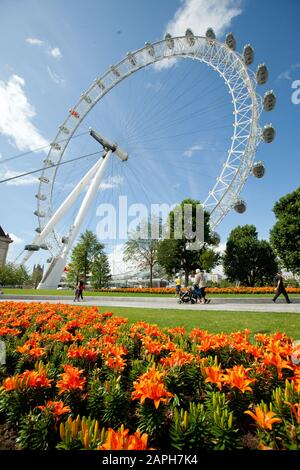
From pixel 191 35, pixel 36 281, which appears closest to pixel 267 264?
pixel 191 35

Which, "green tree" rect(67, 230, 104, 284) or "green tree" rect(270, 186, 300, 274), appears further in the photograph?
"green tree" rect(67, 230, 104, 284)

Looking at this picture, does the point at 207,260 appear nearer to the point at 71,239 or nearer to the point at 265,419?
the point at 71,239

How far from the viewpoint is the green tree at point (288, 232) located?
124 ft

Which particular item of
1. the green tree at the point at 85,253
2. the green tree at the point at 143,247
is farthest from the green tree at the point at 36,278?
the green tree at the point at 143,247

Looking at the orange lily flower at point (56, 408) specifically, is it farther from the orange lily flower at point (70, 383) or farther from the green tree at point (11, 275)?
the green tree at point (11, 275)

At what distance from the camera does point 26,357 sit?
3928 millimetres

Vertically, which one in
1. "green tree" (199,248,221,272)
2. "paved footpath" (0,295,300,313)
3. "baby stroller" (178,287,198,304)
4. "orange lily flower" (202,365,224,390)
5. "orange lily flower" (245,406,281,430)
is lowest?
"paved footpath" (0,295,300,313)

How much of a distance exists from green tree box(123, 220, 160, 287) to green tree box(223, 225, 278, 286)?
20.2 metres

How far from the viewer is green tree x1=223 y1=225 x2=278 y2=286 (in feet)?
188

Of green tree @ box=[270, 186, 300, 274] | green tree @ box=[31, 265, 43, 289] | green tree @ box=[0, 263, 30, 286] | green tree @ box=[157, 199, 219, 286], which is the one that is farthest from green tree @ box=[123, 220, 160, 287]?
green tree @ box=[31, 265, 43, 289]

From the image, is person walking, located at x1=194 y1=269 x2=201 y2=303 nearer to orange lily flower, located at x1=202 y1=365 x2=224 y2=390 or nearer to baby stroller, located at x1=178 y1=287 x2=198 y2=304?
baby stroller, located at x1=178 y1=287 x2=198 y2=304

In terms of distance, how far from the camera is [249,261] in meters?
57.3
